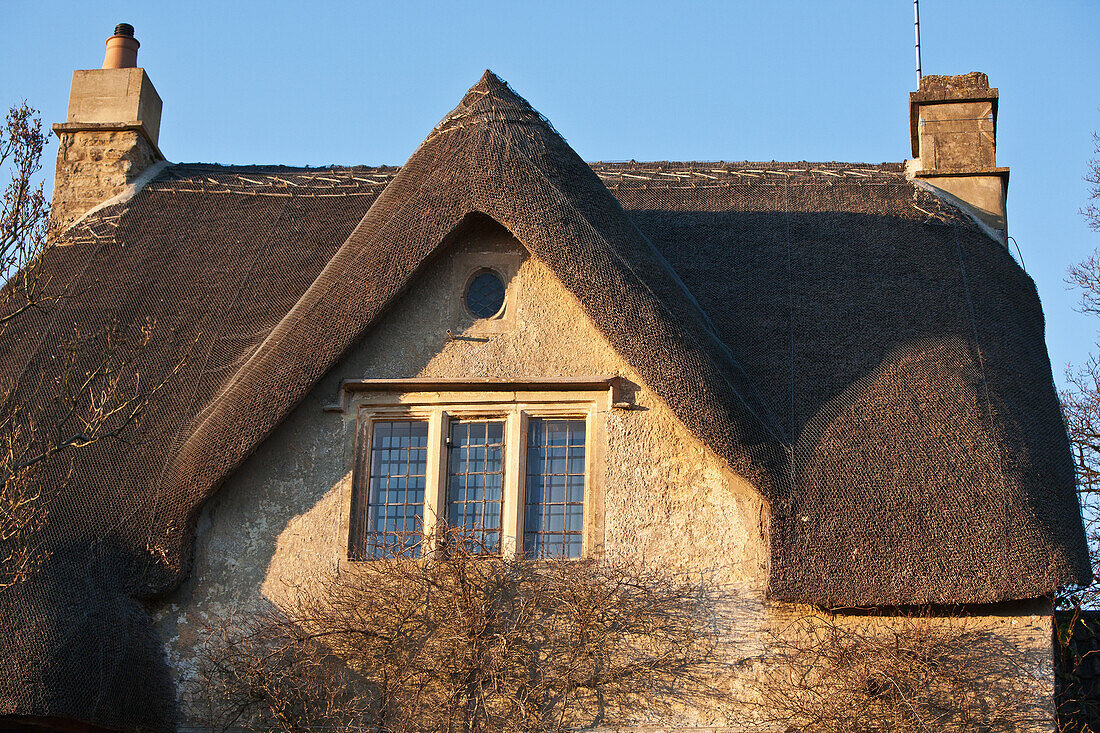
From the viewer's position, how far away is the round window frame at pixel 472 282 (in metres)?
10.8

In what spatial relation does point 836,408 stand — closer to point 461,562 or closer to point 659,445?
point 659,445

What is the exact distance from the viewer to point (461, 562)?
9.58m

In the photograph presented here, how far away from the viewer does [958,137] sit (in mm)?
13594

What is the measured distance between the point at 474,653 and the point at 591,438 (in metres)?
1.80

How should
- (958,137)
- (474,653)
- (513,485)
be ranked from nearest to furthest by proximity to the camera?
(474,653)
(513,485)
(958,137)

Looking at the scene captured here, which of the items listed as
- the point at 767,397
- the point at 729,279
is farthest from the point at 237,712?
the point at 729,279

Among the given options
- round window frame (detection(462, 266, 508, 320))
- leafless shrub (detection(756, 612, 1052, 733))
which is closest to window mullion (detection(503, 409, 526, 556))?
round window frame (detection(462, 266, 508, 320))

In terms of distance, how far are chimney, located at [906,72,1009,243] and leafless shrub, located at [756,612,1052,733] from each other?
533cm

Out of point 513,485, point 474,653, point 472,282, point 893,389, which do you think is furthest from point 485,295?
point 893,389

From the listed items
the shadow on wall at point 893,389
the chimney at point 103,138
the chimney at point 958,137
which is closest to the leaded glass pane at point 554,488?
the shadow on wall at point 893,389

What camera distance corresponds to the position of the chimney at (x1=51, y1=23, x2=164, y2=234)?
1420cm

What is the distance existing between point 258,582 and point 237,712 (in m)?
0.95

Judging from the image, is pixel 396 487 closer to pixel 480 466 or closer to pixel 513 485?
pixel 480 466

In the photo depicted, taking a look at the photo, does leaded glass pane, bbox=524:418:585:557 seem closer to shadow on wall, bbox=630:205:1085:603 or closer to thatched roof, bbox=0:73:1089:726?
thatched roof, bbox=0:73:1089:726
